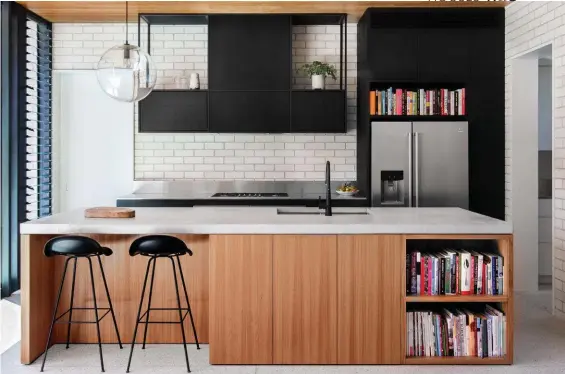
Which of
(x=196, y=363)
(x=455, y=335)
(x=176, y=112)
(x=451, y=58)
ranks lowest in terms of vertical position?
(x=196, y=363)

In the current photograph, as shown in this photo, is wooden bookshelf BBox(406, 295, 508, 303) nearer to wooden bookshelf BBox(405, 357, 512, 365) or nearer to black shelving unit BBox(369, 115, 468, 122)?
wooden bookshelf BBox(405, 357, 512, 365)

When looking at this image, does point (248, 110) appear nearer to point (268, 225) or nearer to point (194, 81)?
point (194, 81)

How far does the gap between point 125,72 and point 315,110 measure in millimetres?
2874

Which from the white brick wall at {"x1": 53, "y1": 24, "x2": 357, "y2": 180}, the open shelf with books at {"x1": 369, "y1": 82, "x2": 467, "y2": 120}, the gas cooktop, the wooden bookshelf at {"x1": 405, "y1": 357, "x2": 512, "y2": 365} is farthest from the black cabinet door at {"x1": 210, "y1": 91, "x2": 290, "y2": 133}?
the wooden bookshelf at {"x1": 405, "y1": 357, "x2": 512, "y2": 365}

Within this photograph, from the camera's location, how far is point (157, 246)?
3.72 metres

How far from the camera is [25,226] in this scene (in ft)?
12.9

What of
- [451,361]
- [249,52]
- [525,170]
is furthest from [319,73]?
[451,361]

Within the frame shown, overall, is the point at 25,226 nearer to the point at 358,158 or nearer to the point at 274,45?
the point at 274,45

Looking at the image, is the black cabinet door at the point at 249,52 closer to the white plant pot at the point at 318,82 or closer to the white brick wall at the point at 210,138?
the white plant pot at the point at 318,82

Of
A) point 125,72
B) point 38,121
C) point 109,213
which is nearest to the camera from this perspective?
point 125,72

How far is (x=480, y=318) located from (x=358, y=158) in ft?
10.6

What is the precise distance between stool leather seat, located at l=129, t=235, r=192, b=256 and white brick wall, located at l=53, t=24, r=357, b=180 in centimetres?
324

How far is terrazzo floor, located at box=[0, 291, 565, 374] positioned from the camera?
3.81 meters

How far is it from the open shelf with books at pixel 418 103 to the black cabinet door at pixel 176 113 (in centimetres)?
178
